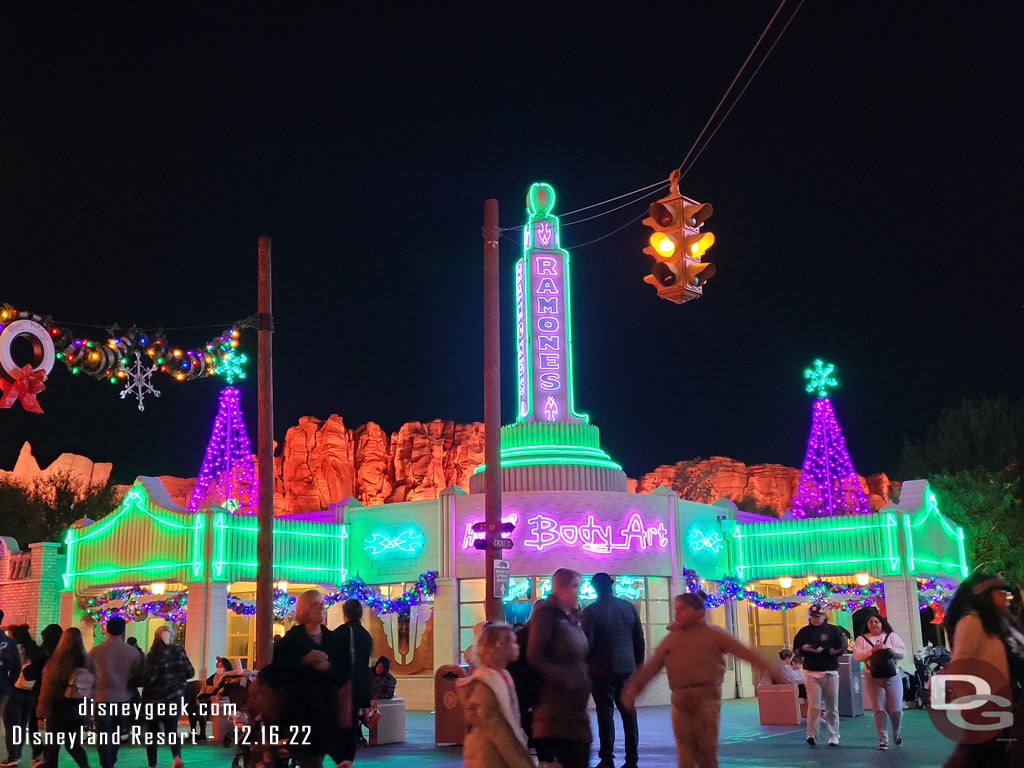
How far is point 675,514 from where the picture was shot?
27.0 metres

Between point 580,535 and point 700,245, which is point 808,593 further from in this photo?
point 700,245

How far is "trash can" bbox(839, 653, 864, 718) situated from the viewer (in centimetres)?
1881

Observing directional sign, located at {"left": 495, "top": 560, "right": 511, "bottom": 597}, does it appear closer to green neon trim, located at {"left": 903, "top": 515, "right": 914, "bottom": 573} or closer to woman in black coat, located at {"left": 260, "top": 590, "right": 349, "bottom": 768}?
woman in black coat, located at {"left": 260, "top": 590, "right": 349, "bottom": 768}

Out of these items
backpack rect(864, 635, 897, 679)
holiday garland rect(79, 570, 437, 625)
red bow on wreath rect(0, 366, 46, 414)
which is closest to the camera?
backpack rect(864, 635, 897, 679)

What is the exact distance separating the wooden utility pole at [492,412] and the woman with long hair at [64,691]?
545 cm

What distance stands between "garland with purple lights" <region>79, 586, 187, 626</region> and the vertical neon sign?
9.22 m

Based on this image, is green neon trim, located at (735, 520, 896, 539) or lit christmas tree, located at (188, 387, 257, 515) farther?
lit christmas tree, located at (188, 387, 257, 515)

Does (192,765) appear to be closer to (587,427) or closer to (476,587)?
(476,587)

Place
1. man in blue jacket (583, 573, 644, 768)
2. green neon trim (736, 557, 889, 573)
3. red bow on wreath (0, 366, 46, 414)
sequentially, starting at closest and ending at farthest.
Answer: man in blue jacket (583, 573, 644, 768)
red bow on wreath (0, 366, 46, 414)
green neon trim (736, 557, 889, 573)

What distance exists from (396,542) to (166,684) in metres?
14.9

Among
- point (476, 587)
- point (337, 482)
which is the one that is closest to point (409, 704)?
point (476, 587)

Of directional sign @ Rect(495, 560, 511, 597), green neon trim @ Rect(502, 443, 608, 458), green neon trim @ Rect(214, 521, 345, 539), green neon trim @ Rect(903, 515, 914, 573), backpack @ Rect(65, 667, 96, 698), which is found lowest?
backpack @ Rect(65, 667, 96, 698)

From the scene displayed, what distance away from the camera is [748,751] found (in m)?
13.6

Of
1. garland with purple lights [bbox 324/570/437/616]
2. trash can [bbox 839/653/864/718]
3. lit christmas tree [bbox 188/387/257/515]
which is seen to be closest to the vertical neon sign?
garland with purple lights [bbox 324/570/437/616]
